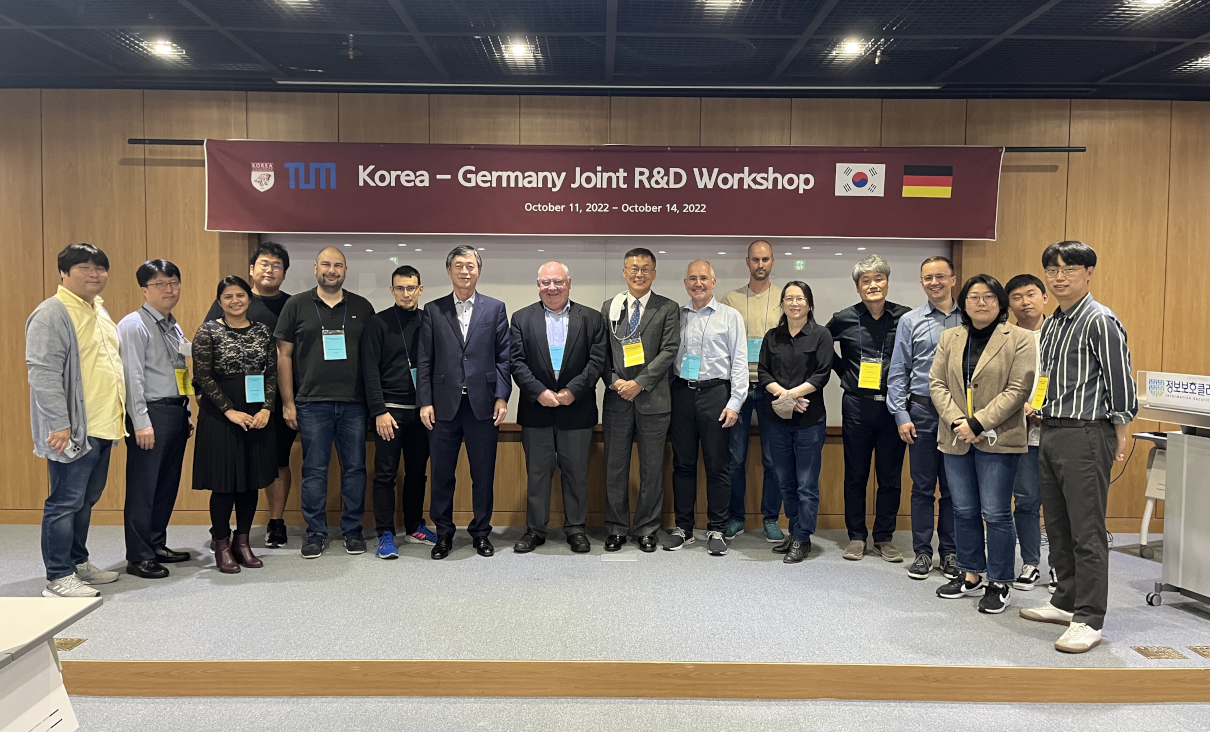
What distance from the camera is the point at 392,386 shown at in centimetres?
421

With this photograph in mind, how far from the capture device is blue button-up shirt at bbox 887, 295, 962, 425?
12.5 ft

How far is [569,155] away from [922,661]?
11.9ft

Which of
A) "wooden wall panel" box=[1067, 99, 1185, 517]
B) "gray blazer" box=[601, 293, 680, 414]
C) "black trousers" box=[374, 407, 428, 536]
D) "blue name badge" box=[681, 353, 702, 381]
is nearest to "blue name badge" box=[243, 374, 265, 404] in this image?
"black trousers" box=[374, 407, 428, 536]

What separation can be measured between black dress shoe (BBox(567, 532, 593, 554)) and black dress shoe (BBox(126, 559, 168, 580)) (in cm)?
216

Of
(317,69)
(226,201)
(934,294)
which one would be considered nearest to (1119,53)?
(934,294)

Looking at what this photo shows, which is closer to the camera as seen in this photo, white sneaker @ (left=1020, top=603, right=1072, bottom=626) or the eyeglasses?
the eyeglasses

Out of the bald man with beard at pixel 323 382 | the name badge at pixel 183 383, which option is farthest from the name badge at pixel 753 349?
the name badge at pixel 183 383

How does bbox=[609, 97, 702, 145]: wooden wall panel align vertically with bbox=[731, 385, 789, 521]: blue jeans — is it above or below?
above

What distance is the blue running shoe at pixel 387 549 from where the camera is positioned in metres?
4.07

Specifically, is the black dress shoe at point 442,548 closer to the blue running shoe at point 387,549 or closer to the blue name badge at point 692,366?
the blue running shoe at point 387,549

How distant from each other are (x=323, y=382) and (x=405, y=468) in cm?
78

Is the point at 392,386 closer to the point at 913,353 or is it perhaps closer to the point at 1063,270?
the point at 913,353

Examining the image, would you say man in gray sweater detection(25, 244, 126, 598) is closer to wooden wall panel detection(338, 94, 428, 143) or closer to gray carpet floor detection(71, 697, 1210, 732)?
gray carpet floor detection(71, 697, 1210, 732)

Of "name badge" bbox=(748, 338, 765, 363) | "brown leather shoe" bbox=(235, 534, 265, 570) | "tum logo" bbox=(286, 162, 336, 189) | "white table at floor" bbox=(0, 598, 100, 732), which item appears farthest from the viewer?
"tum logo" bbox=(286, 162, 336, 189)
